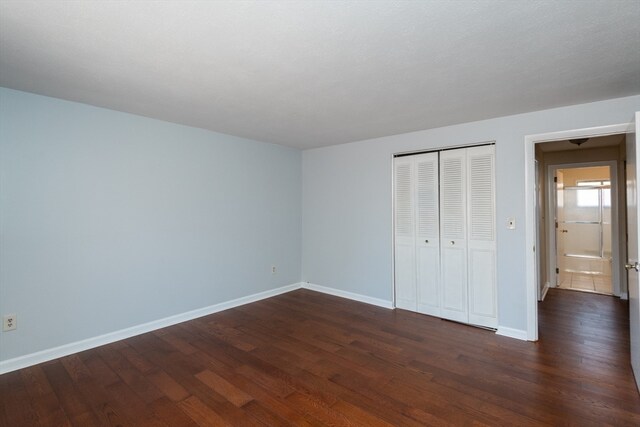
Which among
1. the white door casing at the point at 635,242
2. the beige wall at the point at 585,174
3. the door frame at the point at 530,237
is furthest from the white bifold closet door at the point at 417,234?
the beige wall at the point at 585,174

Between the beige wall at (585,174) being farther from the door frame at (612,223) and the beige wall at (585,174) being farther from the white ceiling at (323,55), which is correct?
the white ceiling at (323,55)

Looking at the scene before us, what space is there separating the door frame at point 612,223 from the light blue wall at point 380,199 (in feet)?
8.25

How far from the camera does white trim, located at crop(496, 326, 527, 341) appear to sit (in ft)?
10.6

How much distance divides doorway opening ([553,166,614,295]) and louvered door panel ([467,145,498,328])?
4.08m

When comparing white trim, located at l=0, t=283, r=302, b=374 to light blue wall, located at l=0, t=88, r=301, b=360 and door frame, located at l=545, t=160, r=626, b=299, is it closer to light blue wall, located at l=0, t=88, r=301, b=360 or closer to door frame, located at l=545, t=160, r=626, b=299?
light blue wall, located at l=0, t=88, r=301, b=360

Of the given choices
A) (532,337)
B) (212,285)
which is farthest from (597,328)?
(212,285)

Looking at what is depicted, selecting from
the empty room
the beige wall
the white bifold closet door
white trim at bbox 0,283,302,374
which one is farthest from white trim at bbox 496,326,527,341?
the beige wall

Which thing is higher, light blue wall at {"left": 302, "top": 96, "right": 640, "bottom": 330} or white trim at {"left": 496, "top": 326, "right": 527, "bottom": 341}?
light blue wall at {"left": 302, "top": 96, "right": 640, "bottom": 330}

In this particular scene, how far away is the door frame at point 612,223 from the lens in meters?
4.68

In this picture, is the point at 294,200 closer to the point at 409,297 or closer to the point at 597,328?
the point at 409,297

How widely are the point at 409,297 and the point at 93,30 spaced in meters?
4.10

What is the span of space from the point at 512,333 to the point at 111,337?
423 centimetres

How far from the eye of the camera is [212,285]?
407 centimetres

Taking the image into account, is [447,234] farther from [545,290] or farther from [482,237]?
[545,290]
